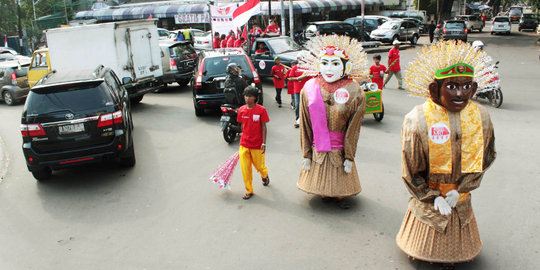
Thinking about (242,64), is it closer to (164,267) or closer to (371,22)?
(164,267)

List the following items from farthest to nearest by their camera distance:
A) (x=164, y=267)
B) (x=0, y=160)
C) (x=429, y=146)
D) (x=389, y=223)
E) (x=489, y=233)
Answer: (x=0, y=160) → (x=389, y=223) → (x=489, y=233) → (x=164, y=267) → (x=429, y=146)

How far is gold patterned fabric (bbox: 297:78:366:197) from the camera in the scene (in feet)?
17.2

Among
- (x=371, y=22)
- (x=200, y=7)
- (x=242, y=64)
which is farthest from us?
(x=200, y=7)

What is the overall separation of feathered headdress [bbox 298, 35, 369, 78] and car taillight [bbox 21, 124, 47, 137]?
3939mm

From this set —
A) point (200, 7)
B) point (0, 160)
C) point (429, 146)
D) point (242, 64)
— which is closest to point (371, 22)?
point (200, 7)

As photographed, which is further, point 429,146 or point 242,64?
point 242,64

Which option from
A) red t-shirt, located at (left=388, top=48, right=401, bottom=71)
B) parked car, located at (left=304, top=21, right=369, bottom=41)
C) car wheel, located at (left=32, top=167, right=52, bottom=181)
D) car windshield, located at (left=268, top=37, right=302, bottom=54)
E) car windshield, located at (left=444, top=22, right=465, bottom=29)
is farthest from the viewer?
car windshield, located at (left=444, top=22, right=465, bottom=29)

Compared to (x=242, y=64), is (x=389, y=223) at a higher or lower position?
lower

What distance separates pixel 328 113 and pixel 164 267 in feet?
8.09

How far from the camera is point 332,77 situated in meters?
5.29

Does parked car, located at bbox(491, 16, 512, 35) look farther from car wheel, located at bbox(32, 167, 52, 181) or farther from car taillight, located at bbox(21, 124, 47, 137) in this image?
car taillight, located at bbox(21, 124, 47, 137)

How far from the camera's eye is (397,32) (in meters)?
27.2

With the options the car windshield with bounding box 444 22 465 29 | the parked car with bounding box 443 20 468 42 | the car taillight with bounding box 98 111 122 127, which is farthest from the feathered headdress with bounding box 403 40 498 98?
the car windshield with bounding box 444 22 465 29

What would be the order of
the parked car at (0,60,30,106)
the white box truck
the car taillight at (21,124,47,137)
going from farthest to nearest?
the parked car at (0,60,30,106) < the white box truck < the car taillight at (21,124,47,137)
